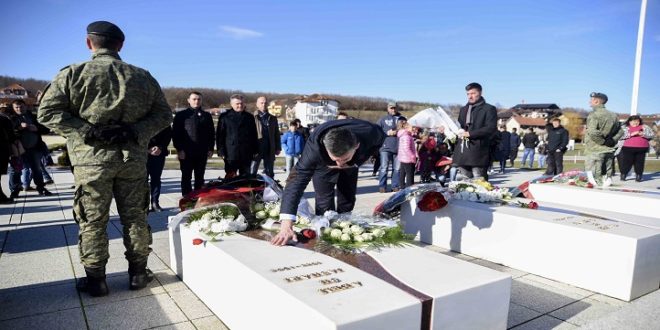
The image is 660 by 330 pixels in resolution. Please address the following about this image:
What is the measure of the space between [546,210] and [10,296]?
197 inches

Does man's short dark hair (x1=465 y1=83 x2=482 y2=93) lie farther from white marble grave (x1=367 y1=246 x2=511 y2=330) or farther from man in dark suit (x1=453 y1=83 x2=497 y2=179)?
white marble grave (x1=367 y1=246 x2=511 y2=330)

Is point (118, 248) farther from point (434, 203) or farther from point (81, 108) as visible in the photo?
point (434, 203)

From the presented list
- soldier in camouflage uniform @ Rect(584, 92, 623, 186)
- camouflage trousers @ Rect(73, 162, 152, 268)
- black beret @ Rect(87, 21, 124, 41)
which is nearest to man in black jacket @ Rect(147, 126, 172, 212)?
camouflage trousers @ Rect(73, 162, 152, 268)

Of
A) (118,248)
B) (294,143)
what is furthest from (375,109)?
(118,248)


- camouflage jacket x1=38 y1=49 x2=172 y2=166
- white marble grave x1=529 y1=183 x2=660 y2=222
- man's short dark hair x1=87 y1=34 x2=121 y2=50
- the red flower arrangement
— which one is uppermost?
man's short dark hair x1=87 y1=34 x2=121 y2=50

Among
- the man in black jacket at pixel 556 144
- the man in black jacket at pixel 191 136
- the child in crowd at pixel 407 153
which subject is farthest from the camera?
the man in black jacket at pixel 556 144

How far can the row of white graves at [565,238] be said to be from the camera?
3382 millimetres

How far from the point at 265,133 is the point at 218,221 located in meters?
4.22

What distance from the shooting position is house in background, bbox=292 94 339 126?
Answer: 332 ft

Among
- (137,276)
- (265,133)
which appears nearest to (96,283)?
(137,276)

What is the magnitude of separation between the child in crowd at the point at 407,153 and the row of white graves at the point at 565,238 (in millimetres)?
3563

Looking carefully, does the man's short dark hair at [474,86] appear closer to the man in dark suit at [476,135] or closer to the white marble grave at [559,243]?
the man in dark suit at [476,135]

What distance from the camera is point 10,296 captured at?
10.4 ft

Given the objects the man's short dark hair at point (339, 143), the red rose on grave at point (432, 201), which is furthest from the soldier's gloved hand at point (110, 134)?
the red rose on grave at point (432, 201)
